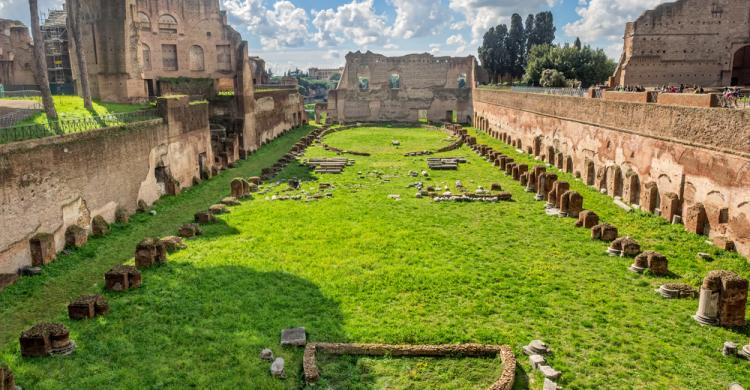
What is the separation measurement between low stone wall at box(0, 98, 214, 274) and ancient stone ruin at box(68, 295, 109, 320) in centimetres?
274

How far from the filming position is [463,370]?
7.59m

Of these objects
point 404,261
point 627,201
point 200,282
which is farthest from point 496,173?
point 200,282

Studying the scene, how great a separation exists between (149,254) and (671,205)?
12.5m

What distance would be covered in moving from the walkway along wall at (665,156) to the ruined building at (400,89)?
23.6 metres

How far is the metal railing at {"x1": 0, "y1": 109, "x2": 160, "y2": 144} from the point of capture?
1181cm

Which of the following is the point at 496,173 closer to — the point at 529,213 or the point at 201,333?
the point at 529,213

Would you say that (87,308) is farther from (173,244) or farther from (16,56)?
(16,56)

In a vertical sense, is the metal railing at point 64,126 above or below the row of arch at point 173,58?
below

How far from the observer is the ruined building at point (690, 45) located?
91.1ft

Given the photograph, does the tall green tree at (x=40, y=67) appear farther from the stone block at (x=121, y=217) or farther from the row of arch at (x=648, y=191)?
the row of arch at (x=648, y=191)

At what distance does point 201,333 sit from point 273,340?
118 cm

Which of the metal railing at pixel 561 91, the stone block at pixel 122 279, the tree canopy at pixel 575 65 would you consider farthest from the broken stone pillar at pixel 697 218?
the tree canopy at pixel 575 65

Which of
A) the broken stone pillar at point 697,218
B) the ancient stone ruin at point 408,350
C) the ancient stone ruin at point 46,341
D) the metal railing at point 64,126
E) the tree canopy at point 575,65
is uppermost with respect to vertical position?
the tree canopy at point 575,65

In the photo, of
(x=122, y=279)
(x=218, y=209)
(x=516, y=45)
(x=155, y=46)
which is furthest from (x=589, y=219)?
(x=516, y=45)
